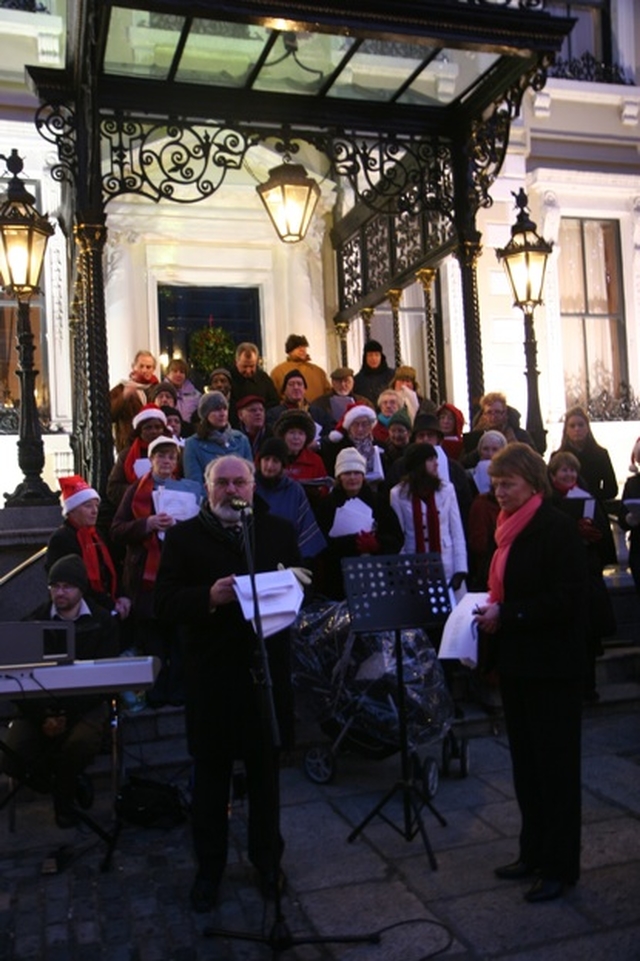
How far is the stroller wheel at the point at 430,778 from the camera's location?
5465mm

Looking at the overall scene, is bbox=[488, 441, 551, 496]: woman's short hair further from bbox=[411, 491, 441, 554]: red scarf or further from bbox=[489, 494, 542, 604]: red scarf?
bbox=[411, 491, 441, 554]: red scarf

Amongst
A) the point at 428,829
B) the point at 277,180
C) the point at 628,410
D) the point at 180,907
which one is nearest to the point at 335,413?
the point at 277,180

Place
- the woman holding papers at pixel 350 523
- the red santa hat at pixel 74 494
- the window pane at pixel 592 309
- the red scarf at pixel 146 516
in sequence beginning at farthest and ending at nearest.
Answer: the window pane at pixel 592 309 < the woman holding papers at pixel 350 523 < the red scarf at pixel 146 516 < the red santa hat at pixel 74 494

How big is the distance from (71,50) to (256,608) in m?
6.24

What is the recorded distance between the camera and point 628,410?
51.0 feet

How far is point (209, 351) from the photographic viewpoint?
12906 millimetres

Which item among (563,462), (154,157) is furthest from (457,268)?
(563,462)

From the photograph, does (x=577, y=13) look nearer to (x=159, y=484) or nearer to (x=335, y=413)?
(x=335, y=413)

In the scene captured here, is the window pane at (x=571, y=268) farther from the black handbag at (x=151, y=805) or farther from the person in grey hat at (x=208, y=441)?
the black handbag at (x=151, y=805)

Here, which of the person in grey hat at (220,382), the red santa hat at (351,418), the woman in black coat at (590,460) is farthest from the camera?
the woman in black coat at (590,460)

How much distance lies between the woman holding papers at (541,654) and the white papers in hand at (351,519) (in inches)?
96.9

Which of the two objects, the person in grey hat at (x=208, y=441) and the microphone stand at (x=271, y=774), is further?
the person in grey hat at (x=208, y=441)

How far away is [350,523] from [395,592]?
6.34 ft

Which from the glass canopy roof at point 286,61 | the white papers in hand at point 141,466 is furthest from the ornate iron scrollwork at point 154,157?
the white papers in hand at point 141,466
